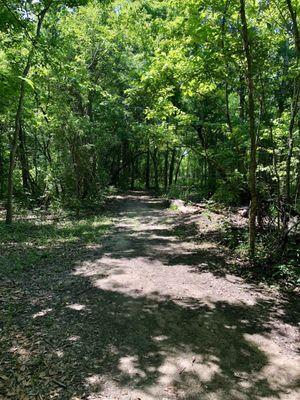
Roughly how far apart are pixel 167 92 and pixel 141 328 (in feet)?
23.2

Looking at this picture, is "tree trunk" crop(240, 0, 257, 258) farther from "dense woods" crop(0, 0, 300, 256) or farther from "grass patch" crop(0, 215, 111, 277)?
"grass patch" crop(0, 215, 111, 277)

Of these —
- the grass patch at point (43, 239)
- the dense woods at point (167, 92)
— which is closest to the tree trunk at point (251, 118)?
the dense woods at point (167, 92)

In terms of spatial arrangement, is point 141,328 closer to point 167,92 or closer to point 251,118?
point 251,118

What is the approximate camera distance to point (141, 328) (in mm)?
4895

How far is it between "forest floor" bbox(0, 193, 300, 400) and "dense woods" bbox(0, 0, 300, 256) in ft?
6.83

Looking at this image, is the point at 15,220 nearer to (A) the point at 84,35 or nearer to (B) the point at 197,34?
(B) the point at 197,34

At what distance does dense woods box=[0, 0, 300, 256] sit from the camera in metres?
7.34

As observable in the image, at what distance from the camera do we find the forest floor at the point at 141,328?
372 centimetres

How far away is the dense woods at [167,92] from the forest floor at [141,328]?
2081 mm

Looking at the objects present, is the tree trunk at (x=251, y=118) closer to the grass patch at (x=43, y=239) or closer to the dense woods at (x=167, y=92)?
the dense woods at (x=167, y=92)

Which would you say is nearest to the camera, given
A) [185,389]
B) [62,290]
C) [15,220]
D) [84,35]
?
[185,389]

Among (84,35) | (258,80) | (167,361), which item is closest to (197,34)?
(258,80)

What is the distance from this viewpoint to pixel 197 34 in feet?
23.6

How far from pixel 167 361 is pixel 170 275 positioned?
3.10m
